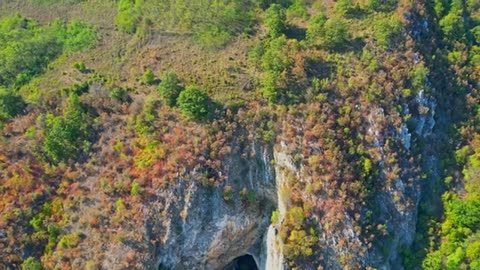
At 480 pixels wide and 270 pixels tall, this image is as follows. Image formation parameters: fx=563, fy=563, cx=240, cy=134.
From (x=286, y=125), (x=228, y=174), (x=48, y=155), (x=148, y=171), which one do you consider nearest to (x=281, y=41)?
(x=286, y=125)

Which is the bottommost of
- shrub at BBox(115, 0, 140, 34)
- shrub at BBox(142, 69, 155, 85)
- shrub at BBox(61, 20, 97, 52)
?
shrub at BBox(142, 69, 155, 85)

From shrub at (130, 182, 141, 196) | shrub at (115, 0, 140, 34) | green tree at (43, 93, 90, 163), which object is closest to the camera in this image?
shrub at (130, 182, 141, 196)

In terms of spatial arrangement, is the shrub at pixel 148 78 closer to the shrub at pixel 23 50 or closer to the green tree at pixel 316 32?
the shrub at pixel 23 50

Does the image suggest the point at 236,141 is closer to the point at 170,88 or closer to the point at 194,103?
the point at 194,103

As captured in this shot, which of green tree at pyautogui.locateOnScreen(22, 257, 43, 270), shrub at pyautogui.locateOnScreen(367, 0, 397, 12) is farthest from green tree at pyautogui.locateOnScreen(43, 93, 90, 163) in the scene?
shrub at pyautogui.locateOnScreen(367, 0, 397, 12)

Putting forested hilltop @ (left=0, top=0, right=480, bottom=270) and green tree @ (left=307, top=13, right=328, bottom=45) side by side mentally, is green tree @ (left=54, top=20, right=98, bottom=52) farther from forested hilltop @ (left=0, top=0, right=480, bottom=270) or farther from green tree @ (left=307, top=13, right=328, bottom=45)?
green tree @ (left=307, top=13, right=328, bottom=45)

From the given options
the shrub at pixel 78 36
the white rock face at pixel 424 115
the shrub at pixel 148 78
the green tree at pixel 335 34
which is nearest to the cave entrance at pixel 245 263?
the shrub at pixel 148 78
